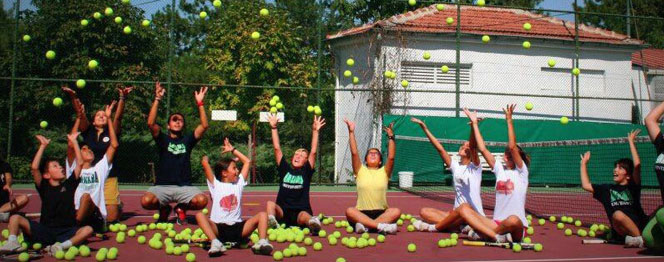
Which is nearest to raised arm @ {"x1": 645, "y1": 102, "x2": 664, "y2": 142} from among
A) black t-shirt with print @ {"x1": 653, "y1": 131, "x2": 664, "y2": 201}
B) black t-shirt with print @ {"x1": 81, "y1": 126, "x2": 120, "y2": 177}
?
black t-shirt with print @ {"x1": 653, "y1": 131, "x2": 664, "y2": 201}

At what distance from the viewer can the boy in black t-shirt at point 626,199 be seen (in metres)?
8.48

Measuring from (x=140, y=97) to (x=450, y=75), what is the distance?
9487 millimetres

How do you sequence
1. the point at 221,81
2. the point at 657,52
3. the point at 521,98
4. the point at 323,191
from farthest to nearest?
the point at 657,52, the point at 221,81, the point at 521,98, the point at 323,191

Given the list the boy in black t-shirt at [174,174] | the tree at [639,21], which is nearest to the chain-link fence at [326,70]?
the boy in black t-shirt at [174,174]

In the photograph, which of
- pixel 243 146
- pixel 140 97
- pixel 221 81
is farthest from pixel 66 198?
pixel 221 81

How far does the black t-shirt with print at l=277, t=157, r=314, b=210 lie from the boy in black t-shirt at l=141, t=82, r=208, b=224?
134 centimetres

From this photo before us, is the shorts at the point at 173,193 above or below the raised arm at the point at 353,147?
below

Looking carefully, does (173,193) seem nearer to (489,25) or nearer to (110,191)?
(110,191)

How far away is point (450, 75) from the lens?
2183 centimetres

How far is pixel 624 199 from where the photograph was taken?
8.68 metres

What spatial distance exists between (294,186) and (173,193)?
192 centimetres

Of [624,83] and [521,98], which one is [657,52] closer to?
[624,83]

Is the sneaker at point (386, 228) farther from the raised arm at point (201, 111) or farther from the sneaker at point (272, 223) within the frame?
the raised arm at point (201, 111)

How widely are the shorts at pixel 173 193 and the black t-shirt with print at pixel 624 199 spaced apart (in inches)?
226
